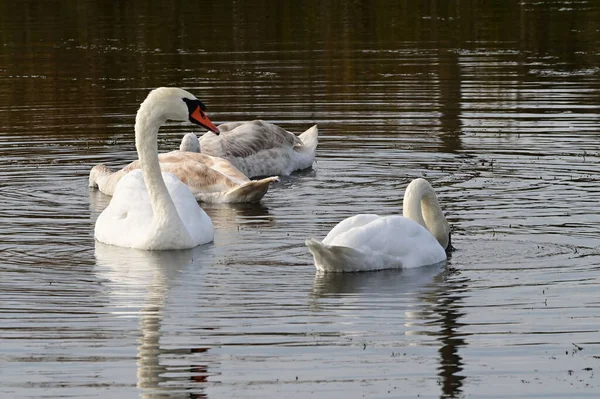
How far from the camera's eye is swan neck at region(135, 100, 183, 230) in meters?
12.4

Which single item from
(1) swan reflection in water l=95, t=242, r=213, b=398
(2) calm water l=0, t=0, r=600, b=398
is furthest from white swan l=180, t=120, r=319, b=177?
(1) swan reflection in water l=95, t=242, r=213, b=398

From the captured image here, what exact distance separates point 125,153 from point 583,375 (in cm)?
1089

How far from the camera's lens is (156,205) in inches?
491

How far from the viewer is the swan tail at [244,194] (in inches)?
580

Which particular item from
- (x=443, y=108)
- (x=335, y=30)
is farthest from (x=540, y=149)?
(x=335, y=30)

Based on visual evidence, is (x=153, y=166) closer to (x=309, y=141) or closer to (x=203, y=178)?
(x=203, y=178)

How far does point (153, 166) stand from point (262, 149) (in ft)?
15.9

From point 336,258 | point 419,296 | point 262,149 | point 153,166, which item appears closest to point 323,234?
point 153,166

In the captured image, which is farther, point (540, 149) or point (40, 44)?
point (40, 44)

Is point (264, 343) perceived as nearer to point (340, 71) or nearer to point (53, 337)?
point (53, 337)

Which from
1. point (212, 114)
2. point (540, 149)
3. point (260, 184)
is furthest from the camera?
point (212, 114)

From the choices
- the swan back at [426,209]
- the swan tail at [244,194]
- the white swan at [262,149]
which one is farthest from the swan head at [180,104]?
the white swan at [262,149]

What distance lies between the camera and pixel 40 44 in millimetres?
31156

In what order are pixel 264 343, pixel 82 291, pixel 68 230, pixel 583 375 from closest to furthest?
pixel 583 375, pixel 264 343, pixel 82 291, pixel 68 230
